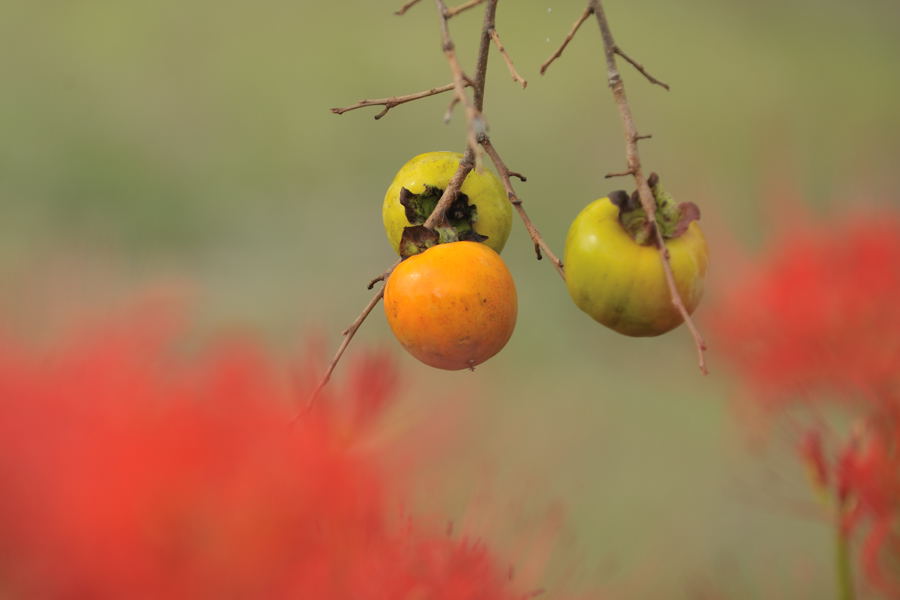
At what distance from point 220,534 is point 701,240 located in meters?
0.36

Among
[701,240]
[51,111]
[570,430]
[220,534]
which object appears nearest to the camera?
[701,240]

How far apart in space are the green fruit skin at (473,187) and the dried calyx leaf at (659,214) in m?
0.07

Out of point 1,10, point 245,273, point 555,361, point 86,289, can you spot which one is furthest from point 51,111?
point 555,361

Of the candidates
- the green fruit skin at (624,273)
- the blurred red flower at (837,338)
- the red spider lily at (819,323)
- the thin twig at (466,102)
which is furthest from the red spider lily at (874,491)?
the thin twig at (466,102)

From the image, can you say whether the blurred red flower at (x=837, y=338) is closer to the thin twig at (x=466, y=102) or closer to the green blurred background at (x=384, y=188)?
the green blurred background at (x=384, y=188)

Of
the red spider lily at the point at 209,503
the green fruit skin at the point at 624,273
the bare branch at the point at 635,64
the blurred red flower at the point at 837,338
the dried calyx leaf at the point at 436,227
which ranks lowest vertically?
the blurred red flower at the point at 837,338

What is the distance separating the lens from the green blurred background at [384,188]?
2.33 m

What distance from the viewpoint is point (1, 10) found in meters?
2.61

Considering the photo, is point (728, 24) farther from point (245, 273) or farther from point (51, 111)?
point (51, 111)

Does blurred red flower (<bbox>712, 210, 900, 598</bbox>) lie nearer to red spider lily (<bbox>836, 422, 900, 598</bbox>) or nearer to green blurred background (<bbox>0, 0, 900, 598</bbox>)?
red spider lily (<bbox>836, 422, 900, 598</bbox>)

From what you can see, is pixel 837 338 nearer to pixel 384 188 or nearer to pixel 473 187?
pixel 384 188

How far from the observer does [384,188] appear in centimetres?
258

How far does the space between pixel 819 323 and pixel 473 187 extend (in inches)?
59.7

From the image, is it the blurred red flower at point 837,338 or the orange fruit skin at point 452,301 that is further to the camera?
the blurred red flower at point 837,338
